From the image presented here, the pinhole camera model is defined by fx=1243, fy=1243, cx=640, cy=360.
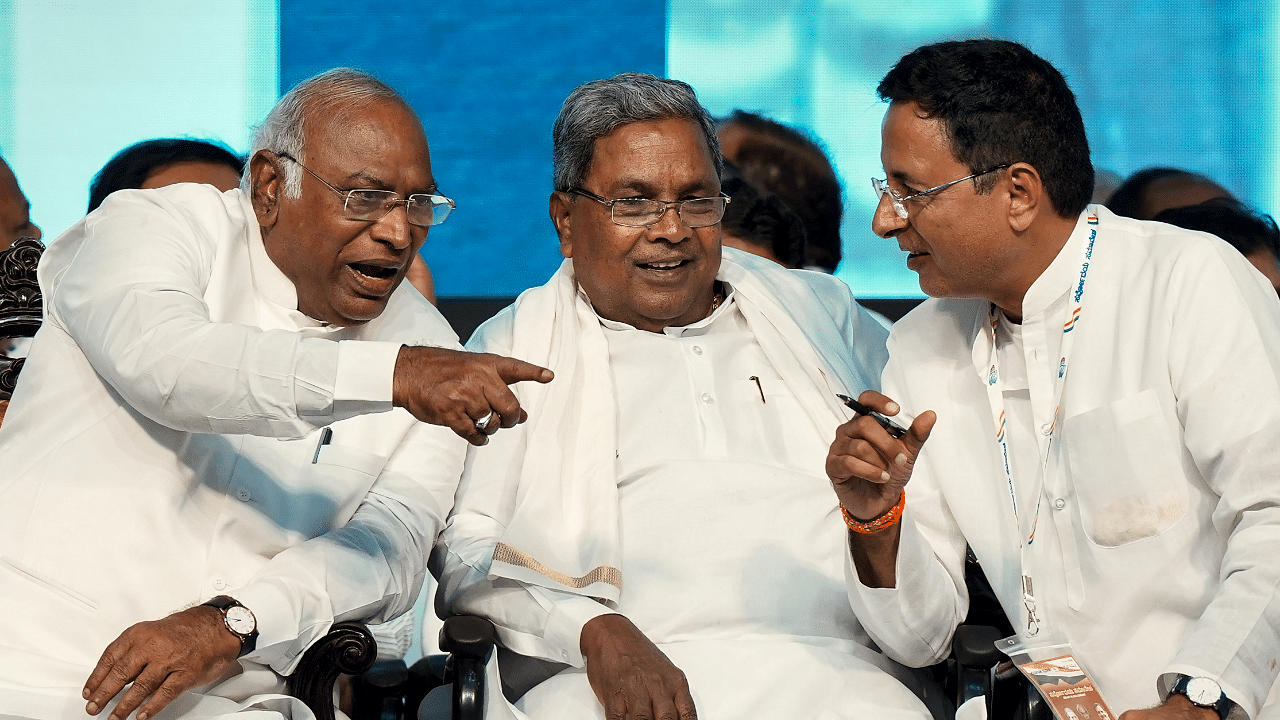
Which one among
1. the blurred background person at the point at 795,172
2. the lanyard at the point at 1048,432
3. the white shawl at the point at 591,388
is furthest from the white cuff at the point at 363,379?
the blurred background person at the point at 795,172

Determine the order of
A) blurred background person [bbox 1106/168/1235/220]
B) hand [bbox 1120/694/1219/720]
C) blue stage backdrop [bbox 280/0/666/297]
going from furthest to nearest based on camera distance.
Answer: blue stage backdrop [bbox 280/0/666/297] → blurred background person [bbox 1106/168/1235/220] → hand [bbox 1120/694/1219/720]

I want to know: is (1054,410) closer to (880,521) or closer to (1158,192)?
(880,521)

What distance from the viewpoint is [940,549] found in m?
2.94

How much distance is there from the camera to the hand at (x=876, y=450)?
238 cm

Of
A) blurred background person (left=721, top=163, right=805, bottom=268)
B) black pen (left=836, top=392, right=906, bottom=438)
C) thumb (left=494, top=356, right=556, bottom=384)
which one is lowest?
blurred background person (left=721, top=163, right=805, bottom=268)

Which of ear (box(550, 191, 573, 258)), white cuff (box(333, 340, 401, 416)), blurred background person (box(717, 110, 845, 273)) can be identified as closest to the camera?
white cuff (box(333, 340, 401, 416))

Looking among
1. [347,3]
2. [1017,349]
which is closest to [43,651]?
[1017,349]

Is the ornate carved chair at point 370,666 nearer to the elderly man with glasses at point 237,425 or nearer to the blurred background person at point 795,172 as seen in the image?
Result: the elderly man with glasses at point 237,425

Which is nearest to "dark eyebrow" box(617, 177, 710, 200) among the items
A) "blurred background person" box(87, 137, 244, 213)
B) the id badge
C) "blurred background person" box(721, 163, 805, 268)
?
"blurred background person" box(721, 163, 805, 268)

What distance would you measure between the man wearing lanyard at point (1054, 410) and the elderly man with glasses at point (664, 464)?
0.30 m

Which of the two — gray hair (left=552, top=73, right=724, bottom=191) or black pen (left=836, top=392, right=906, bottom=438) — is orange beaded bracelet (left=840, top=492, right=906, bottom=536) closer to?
black pen (left=836, top=392, right=906, bottom=438)

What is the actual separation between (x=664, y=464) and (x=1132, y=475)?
1156 mm

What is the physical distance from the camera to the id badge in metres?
2.22

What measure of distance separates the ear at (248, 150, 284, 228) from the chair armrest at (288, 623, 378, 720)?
3.31 ft
